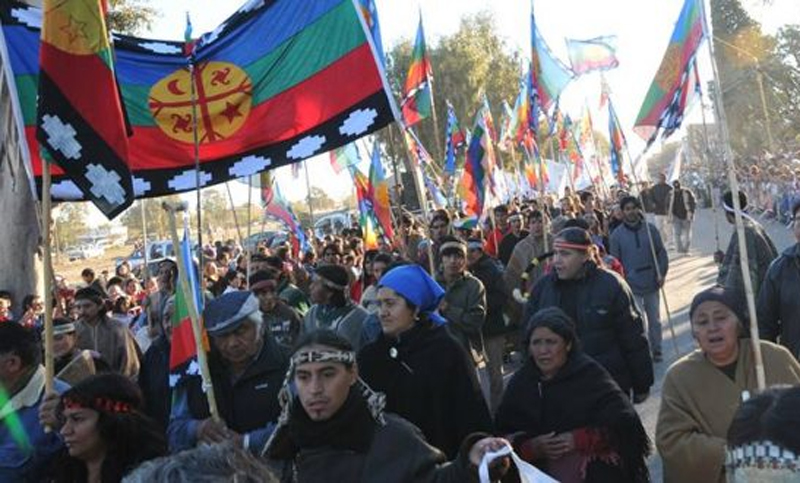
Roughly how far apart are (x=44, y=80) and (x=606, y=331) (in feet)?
11.7

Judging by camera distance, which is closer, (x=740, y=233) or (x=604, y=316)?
(x=740, y=233)

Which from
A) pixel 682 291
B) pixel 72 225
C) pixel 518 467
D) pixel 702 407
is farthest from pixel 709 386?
pixel 72 225

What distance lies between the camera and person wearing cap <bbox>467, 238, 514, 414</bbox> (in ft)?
27.1

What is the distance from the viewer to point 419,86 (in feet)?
32.1


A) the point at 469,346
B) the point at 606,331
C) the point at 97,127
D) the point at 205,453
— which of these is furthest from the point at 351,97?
the point at 205,453

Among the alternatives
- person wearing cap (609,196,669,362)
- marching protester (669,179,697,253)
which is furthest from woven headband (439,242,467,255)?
marching protester (669,179,697,253)

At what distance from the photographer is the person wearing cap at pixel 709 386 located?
3.72m

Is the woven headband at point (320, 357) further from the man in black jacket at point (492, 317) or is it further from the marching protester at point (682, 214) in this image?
the marching protester at point (682, 214)

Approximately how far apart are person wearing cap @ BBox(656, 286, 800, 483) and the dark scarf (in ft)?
4.73

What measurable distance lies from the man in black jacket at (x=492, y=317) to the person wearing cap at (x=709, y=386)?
14.1 feet

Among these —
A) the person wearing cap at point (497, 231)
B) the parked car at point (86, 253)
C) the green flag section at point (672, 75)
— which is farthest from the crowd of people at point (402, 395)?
the parked car at point (86, 253)

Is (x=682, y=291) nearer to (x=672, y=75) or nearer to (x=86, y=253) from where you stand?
(x=672, y=75)

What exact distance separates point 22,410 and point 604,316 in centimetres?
339

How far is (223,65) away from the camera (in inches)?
228
